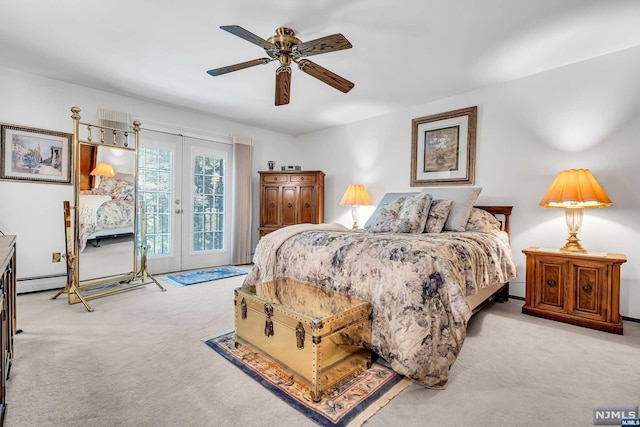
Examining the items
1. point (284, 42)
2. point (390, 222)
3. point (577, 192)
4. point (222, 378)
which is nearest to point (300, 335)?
point (222, 378)

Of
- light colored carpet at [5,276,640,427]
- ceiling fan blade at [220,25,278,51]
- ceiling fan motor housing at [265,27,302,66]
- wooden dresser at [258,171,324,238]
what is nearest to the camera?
light colored carpet at [5,276,640,427]

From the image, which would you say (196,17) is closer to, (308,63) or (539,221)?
(308,63)

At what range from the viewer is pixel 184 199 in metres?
4.59

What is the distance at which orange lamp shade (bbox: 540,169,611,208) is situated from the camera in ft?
8.26

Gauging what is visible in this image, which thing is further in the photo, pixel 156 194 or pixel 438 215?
pixel 156 194

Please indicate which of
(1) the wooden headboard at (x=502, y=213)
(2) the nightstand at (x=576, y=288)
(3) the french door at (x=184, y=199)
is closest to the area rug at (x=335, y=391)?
(2) the nightstand at (x=576, y=288)

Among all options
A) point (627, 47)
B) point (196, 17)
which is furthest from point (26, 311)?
point (627, 47)

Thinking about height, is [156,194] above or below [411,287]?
above

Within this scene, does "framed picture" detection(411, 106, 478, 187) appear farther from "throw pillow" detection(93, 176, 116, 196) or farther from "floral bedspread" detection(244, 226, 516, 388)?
"throw pillow" detection(93, 176, 116, 196)

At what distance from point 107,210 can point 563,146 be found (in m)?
4.87

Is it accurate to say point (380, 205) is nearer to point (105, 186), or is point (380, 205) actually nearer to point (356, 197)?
point (356, 197)

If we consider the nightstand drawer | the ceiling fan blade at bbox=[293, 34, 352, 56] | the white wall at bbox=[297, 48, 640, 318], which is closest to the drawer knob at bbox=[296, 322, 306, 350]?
the ceiling fan blade at bbox=[293, 34, 352, 56]

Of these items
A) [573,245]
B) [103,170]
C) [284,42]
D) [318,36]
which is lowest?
[573,245]

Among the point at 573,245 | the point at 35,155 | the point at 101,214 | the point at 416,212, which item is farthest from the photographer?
the point at 35,155
